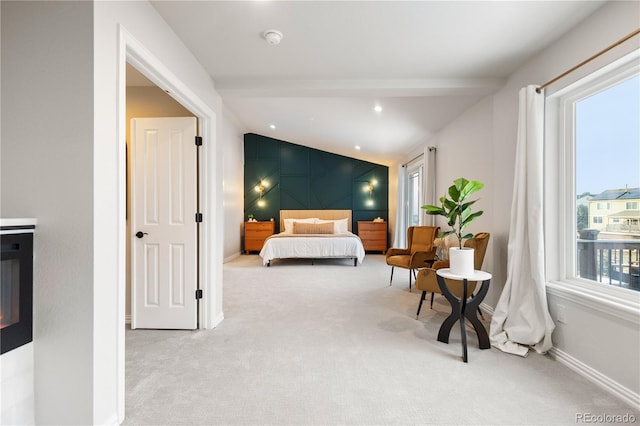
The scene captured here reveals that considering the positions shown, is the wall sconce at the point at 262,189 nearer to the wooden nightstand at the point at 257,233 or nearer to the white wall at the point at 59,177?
the wooden nightstand at the point at 257,233

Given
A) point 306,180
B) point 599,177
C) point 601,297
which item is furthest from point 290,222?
point 601,297

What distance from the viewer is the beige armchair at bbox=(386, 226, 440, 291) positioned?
431 centimetres

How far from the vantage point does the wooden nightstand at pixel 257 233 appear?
7965mm

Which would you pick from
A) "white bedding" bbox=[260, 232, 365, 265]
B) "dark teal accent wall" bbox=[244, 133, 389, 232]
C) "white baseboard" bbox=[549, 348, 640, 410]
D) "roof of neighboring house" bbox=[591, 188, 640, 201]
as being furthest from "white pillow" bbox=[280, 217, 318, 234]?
"roof of neighboring house" bbox=[591, 188, 640, 201]

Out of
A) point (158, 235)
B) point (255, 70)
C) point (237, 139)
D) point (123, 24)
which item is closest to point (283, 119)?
point (237, 139)

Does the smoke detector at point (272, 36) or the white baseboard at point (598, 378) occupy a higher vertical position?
the smoke detector at point (272, 36)

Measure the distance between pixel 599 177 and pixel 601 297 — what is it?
83 centimetres

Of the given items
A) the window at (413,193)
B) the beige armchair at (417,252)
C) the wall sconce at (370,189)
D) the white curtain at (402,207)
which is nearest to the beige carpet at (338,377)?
the beige armchair at (417,252)

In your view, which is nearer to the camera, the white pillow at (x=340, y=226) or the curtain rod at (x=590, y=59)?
the curtain rod at (x=590, y=59)

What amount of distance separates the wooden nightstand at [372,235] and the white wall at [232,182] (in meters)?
3.13

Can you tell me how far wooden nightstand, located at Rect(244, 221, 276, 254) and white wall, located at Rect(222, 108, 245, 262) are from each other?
205mm

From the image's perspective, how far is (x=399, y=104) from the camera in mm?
4195

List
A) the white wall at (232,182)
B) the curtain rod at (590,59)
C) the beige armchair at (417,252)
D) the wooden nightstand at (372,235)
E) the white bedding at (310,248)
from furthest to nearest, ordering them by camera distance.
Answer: the wooden nightstand at (372,235) → the white wall at (232,182) → the white bedding at (310,248) → the beige armchair at (417,252) → the curtain rod at (590,59)

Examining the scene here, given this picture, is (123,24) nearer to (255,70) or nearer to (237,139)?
(255,70)
